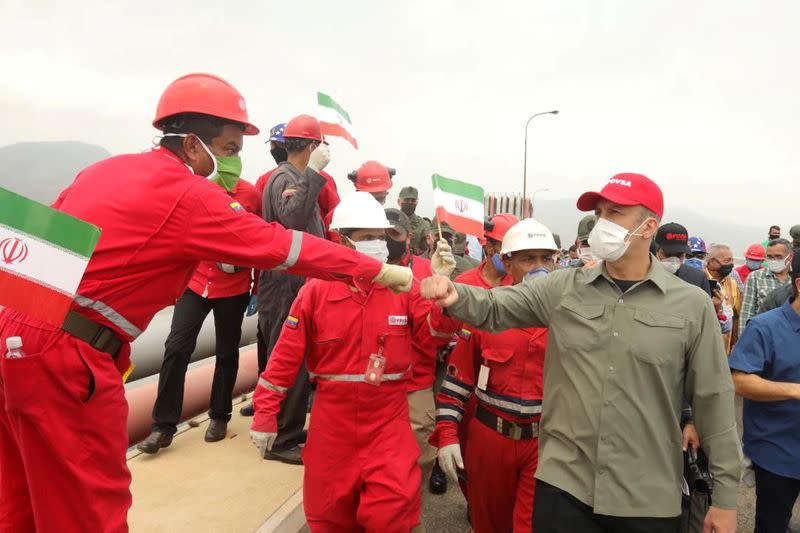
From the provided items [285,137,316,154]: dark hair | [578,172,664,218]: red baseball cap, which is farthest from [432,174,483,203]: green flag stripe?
[285,137,316,154]: dark hair

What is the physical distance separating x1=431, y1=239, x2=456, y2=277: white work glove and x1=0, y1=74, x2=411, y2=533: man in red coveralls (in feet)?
2.83

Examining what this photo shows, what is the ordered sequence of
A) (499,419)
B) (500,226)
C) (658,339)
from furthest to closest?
1. (500,226)
2. (499,419)
3. (658,339)

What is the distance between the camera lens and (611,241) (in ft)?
7.15

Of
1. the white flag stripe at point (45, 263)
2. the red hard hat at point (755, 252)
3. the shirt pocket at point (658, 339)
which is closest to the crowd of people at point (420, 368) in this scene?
the shirt pocket at point (658, 339)

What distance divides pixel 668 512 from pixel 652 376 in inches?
20.5

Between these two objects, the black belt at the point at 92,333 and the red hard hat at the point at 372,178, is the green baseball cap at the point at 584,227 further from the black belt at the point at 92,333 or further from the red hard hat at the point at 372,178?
the black belt at the point at 92,333

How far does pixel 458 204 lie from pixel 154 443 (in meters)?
2.75

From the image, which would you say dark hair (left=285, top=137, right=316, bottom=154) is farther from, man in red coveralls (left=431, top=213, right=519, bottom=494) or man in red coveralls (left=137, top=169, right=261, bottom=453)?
man in red coveralls (left=431, top=213, right=519, bottom=494)

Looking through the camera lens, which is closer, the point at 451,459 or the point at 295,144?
the point at 451,459

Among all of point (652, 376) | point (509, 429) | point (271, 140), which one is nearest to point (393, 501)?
point (509, 429)

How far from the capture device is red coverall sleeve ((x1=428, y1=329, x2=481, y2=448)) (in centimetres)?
Answer: 287

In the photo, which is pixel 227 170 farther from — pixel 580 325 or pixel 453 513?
pixel 453 513

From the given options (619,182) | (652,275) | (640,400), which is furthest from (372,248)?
(640,400)

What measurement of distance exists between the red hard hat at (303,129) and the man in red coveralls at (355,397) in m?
1.45
